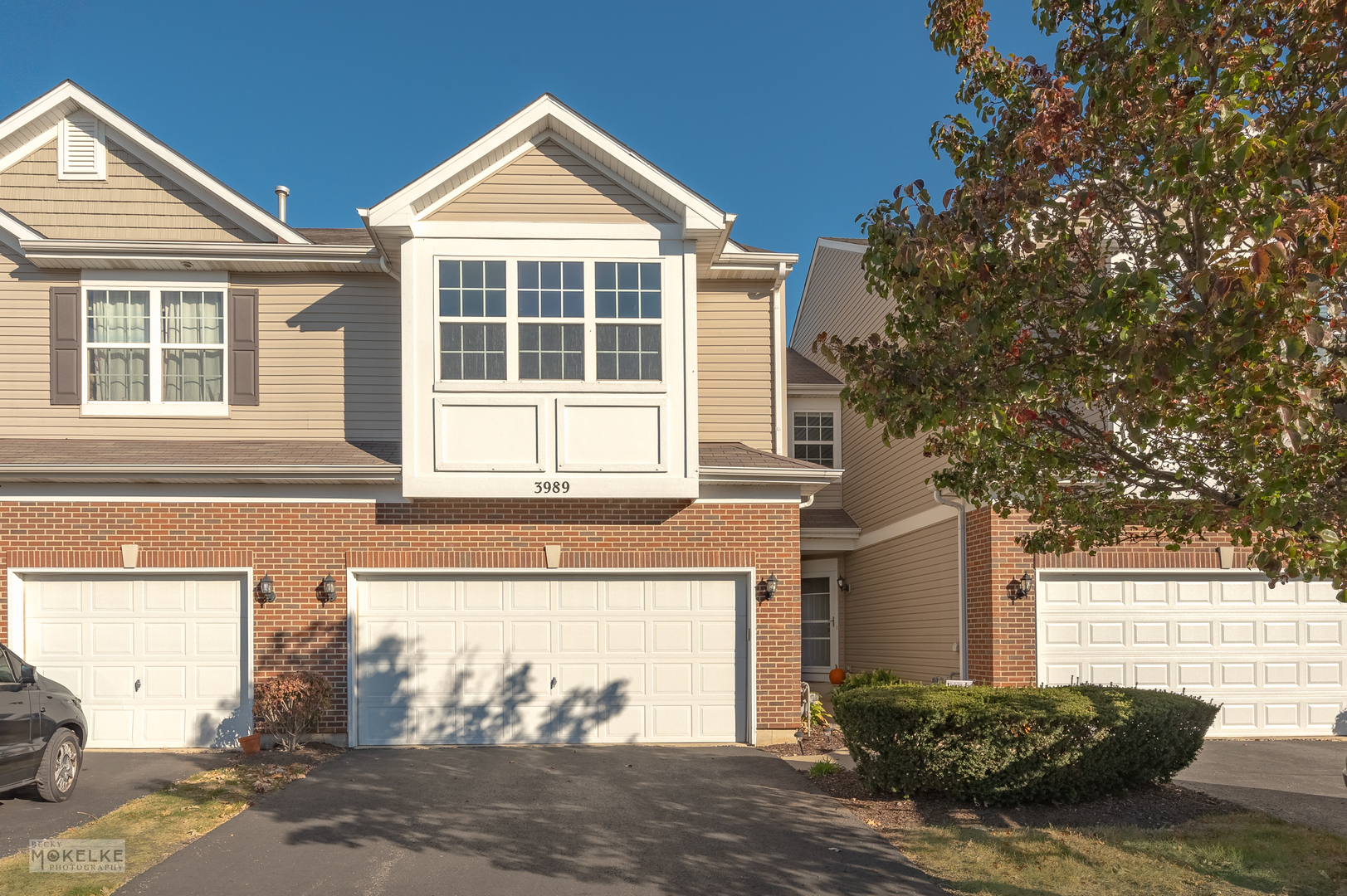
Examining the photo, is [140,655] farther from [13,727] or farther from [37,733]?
[13,727]

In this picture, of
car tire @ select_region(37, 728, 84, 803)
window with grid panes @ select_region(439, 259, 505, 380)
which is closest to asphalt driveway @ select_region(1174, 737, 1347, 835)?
window with grid panes @ select_region(439, 259, 505, 380)

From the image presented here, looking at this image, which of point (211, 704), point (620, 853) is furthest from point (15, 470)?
point (620, 853)

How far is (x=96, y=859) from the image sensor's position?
7.29 meters

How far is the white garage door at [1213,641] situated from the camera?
12898mm

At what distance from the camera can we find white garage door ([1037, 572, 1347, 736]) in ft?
42.3

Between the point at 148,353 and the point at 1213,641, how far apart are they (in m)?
14.6

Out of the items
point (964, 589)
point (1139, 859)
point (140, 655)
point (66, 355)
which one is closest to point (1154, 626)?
point (964, 589)

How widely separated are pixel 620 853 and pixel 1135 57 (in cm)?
643

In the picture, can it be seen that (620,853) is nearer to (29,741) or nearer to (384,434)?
(29,741)

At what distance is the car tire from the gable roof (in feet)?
22.3

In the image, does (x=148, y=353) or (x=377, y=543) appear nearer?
(x=377, y=543)

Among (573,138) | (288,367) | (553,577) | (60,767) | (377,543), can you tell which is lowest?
(60,767)

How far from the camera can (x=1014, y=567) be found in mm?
12805

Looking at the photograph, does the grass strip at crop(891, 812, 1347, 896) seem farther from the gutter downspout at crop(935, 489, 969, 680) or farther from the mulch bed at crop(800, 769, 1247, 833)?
the gutter downspout at crop(935, 489, 969, 680)
